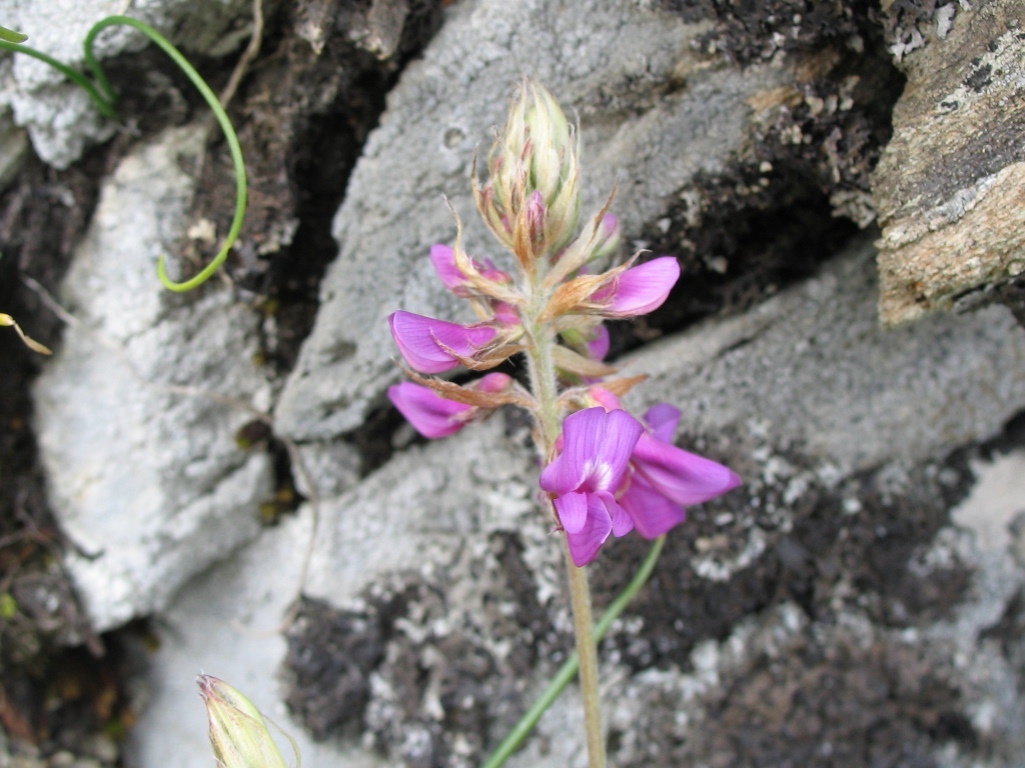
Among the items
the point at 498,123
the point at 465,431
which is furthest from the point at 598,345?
the point at 465,431

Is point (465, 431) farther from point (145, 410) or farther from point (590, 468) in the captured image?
point (590, 468)

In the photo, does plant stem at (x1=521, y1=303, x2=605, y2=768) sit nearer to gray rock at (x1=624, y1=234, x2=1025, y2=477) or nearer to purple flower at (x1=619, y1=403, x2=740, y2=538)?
purple flower at (x1=619, y1=403, x2=740, y2=538)

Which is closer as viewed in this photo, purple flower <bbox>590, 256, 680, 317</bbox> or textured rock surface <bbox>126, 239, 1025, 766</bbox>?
purple flower <bbox>590, 256, 680, 317</bbox>

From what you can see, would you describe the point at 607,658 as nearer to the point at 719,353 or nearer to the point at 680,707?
the point at 680,707

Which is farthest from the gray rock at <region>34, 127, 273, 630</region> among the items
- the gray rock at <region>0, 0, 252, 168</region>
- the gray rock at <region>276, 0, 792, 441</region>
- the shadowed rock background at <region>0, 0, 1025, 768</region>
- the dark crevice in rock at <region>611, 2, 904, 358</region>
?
the dark crevice in rock at <region>611, 2, 904, 358</region>

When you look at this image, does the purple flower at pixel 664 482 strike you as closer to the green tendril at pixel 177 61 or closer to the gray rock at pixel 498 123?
the gray rock at pixel 498 123

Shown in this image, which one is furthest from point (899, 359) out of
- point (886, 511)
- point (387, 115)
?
point (387, 115)
